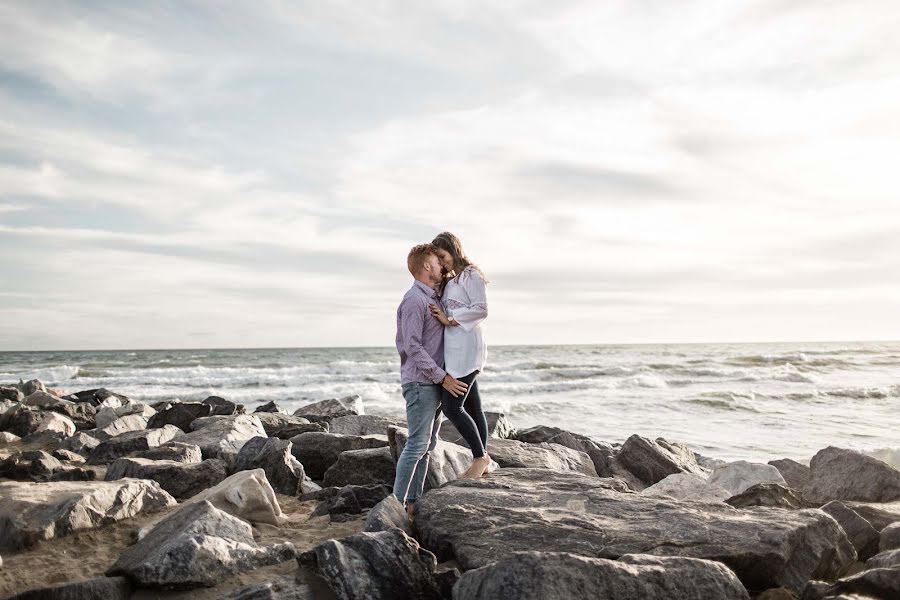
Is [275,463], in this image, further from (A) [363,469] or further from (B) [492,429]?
(B) [492,429]

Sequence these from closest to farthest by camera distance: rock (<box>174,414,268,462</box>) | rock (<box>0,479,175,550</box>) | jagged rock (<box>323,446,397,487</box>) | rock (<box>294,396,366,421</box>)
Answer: rock (<box>0,479,175,550</box>)
jagged rock (<box>323,446,397,487</box>)
rock (<box>174,414,268,462</box>)
rock (<box>294,396,366,421</box>)

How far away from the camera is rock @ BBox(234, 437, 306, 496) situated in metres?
6.22

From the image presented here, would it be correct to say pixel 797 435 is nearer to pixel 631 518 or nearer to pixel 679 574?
pixel 631 518

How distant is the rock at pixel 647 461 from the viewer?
302 inches

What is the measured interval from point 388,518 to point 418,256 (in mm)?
1843

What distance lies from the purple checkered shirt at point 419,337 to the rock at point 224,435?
3.33 meters

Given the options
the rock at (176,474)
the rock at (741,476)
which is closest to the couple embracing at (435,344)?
the rock at (176,474)

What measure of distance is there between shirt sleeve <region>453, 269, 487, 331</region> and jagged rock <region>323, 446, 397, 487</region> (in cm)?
193

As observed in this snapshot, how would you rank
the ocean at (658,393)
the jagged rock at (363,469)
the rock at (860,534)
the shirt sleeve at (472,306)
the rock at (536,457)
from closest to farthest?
the rock at (860,534) < the shirt sleeve at (472,306) < the rock at (536,457) < the jagged rock at (363,469) < the ocean at (658,393)

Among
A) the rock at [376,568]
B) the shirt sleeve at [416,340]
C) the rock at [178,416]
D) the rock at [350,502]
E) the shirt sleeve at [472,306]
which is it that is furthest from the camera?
the rock at [178,416]

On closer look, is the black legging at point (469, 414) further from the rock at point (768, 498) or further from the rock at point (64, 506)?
the rock at point (64, 506)

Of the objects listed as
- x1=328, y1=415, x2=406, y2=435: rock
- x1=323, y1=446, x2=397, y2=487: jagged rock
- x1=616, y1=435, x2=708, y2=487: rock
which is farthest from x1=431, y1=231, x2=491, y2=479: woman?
x1=328, y1=415, x2=406, y2=435: rock

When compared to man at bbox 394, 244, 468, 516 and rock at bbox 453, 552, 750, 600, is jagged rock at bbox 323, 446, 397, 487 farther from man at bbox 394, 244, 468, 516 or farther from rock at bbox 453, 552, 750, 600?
rock at bbox 453, 552, 750, 600

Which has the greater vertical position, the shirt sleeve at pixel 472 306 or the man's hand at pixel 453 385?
the shirt sleeve at pixel 472 306
